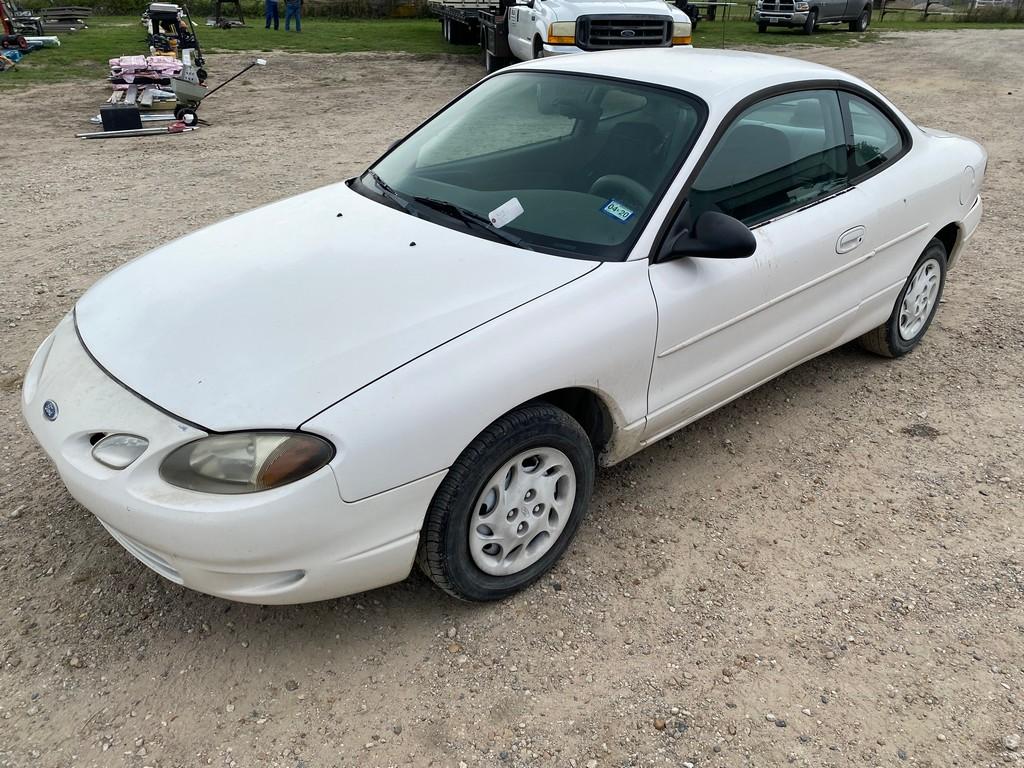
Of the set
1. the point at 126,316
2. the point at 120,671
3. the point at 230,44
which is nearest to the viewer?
the point at 120,671

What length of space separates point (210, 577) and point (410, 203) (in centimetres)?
167

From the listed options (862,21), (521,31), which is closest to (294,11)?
(521,31)

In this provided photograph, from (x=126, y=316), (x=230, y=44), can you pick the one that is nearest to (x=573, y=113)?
(x=126, y=316)

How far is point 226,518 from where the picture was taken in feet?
6.63

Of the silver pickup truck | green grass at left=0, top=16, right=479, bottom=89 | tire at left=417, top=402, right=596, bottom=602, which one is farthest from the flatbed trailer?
tire at left=417, top=402, right=596, bottom=602

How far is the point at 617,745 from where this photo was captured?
219 centimetres

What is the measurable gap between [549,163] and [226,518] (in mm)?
1854

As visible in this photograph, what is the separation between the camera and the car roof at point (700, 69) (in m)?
3.01

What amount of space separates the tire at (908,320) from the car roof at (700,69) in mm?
1042

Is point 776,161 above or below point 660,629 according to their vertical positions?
above

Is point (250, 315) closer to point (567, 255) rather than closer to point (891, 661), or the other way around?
point (567, 255)

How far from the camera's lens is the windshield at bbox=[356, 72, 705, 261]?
2.78 meters

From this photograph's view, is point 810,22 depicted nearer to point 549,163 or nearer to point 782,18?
point 782,18

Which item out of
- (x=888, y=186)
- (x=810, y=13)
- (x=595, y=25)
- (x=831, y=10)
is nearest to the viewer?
(x=888, y=186)
